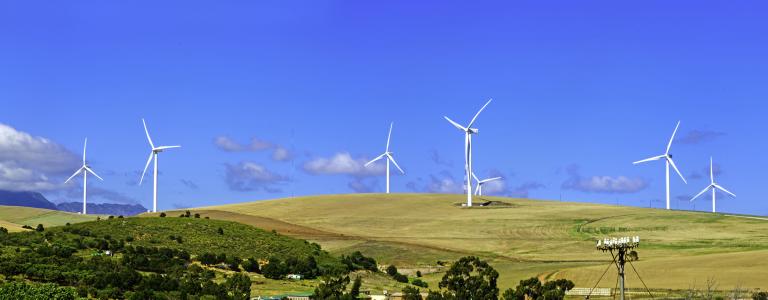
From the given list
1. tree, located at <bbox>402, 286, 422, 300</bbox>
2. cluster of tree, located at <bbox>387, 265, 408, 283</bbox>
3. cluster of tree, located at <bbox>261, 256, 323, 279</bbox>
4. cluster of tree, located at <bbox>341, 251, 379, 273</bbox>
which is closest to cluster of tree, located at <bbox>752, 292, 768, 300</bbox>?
tree, located at <bbox>402, 286, 422, 300</bbox>

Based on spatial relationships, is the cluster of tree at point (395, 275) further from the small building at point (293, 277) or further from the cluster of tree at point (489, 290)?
the cluster of tree at point (489, 290)

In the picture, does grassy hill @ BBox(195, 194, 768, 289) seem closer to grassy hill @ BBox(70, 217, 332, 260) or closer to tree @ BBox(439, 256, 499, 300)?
tree @ BBox(439, 256, 499, 300)

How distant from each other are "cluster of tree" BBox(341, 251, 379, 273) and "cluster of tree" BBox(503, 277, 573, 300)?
119 feet

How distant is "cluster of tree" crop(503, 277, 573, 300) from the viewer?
8300 cm

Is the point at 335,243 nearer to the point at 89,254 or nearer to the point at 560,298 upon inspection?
the point at 89,254

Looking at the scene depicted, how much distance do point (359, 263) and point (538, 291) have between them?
44062 millimetres

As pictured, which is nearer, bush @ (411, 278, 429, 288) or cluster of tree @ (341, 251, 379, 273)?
bush @ (411, 278, 429, 288)

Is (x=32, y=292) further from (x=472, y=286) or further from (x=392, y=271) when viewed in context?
(x=392, y=271)

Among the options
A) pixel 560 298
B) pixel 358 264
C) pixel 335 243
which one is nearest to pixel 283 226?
pixel 335 243

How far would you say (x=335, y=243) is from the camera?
153 metres

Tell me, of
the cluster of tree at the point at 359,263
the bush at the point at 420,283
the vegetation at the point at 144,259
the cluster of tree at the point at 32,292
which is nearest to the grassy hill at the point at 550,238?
the bush at the point at 420,283

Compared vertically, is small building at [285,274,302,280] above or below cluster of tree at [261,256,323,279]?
below

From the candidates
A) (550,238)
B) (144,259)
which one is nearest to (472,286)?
(144,259)

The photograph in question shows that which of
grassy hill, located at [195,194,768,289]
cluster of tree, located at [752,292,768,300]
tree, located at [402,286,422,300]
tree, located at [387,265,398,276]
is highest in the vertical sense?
grassy hill, located at [195,194,768,289]
